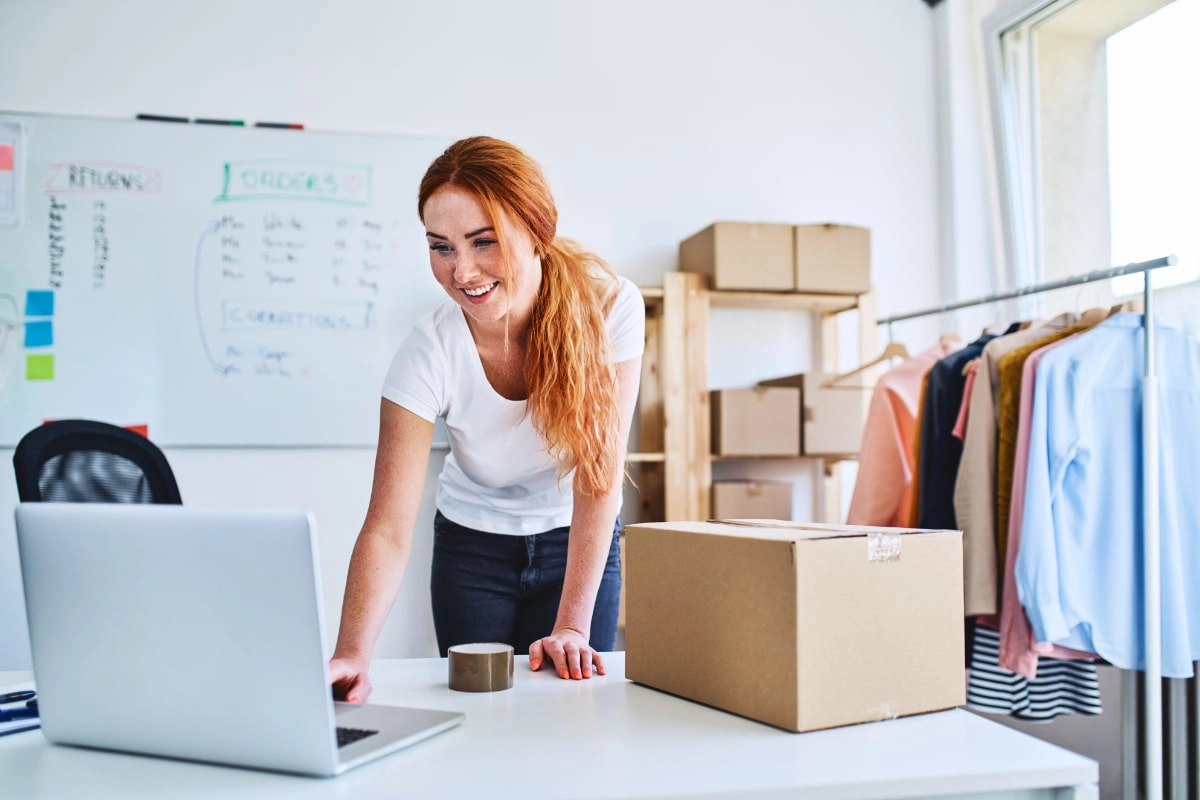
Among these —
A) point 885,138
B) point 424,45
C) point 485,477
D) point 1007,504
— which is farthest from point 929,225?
point 485,477

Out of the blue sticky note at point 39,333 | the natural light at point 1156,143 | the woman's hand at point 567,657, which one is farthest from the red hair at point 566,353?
the blue sticky note at point 39,333

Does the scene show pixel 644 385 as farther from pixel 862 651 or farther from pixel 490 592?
pixel 862 651

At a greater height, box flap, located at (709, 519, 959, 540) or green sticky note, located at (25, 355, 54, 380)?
green sticky note, located at (25, 355, 54, 380)

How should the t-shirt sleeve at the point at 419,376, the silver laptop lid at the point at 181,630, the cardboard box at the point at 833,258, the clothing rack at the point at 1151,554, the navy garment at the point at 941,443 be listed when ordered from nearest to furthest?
the silver laptop lid at the point at 181,630, the t-shirt sleeve at the point at 419,376, the clothing rack at the point at 1151,554, the navy garment at the point at 941,443, the cardboard box at the point at 833,258

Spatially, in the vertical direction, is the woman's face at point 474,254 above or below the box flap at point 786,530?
above

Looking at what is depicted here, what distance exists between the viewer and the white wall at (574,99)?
9.41 feet

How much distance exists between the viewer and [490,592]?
162cm

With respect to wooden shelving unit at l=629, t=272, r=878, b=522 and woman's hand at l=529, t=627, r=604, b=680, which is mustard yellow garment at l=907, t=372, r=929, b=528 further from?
woman's hand at l=529, t=627, r=604, b=680

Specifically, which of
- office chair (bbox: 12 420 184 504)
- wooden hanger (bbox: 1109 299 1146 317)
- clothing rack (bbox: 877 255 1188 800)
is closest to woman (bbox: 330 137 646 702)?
office chair (bbox: 12 420 184 504)

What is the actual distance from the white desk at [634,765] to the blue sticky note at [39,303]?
218 cm

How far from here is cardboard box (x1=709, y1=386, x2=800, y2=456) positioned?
2.82 metres

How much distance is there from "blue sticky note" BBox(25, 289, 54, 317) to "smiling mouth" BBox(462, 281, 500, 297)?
6.62ft

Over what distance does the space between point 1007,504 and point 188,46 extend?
8.50ft

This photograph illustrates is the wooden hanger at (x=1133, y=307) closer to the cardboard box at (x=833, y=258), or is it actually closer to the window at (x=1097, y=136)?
the window at (x=1097, y=136)
